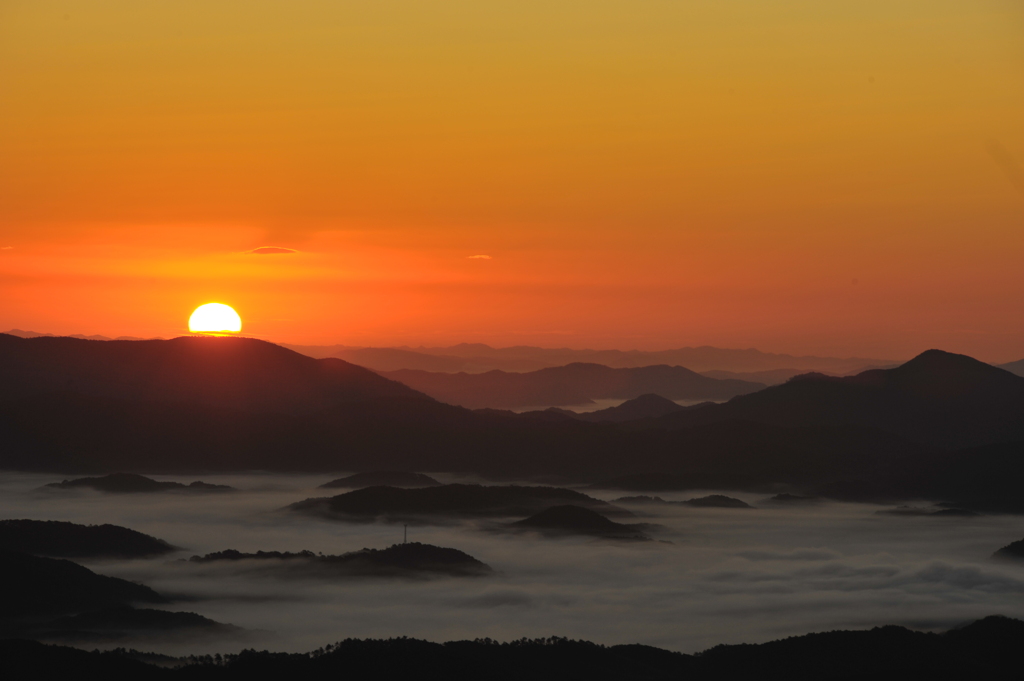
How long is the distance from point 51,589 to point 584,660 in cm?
7535

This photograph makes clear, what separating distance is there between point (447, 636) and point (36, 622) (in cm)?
5374

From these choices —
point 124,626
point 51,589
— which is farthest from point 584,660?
point 51,589

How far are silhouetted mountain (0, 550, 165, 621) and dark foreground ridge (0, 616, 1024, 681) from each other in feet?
105

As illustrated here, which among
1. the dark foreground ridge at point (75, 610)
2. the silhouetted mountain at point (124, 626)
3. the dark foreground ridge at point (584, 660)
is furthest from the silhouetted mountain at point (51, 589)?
the dark foreground ridge at point (584, 660)

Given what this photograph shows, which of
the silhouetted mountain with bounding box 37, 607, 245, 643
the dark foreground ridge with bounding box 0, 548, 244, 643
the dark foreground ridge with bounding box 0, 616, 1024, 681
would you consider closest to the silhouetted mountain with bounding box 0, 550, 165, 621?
the dark foreground ridge with bounding box 0, 548, 244, 643

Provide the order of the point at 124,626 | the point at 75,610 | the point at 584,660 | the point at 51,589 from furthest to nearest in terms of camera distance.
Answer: the point at 51,589, the point at 75,610, the point at 124,626, the point at 584,660

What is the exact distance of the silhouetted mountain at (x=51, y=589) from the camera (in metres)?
151

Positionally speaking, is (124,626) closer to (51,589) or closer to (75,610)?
(75,610)

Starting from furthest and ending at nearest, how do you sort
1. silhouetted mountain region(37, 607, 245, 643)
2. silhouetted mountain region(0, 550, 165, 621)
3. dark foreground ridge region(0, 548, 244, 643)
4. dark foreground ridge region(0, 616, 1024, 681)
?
silhouetted mountain region(0, 550, 165, 621)
dark foreground ridge region(0, 548, 244, 643)
silhouetted mountain region(37, 607, 245, 643)
dark foreground ridge region(0, 616, 1024, 681)

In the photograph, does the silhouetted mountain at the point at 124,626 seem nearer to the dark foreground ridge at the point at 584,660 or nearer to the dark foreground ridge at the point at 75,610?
the dark foreground ridge at the point at 75,610

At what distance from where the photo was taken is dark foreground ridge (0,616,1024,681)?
358 feet

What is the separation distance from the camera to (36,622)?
477ft

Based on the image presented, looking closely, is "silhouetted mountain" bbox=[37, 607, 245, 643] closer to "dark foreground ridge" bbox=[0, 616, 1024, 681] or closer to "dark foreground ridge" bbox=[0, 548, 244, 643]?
"dark foreground ridge" bbox=[0, 548, 244, 643]

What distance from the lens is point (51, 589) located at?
506ft
